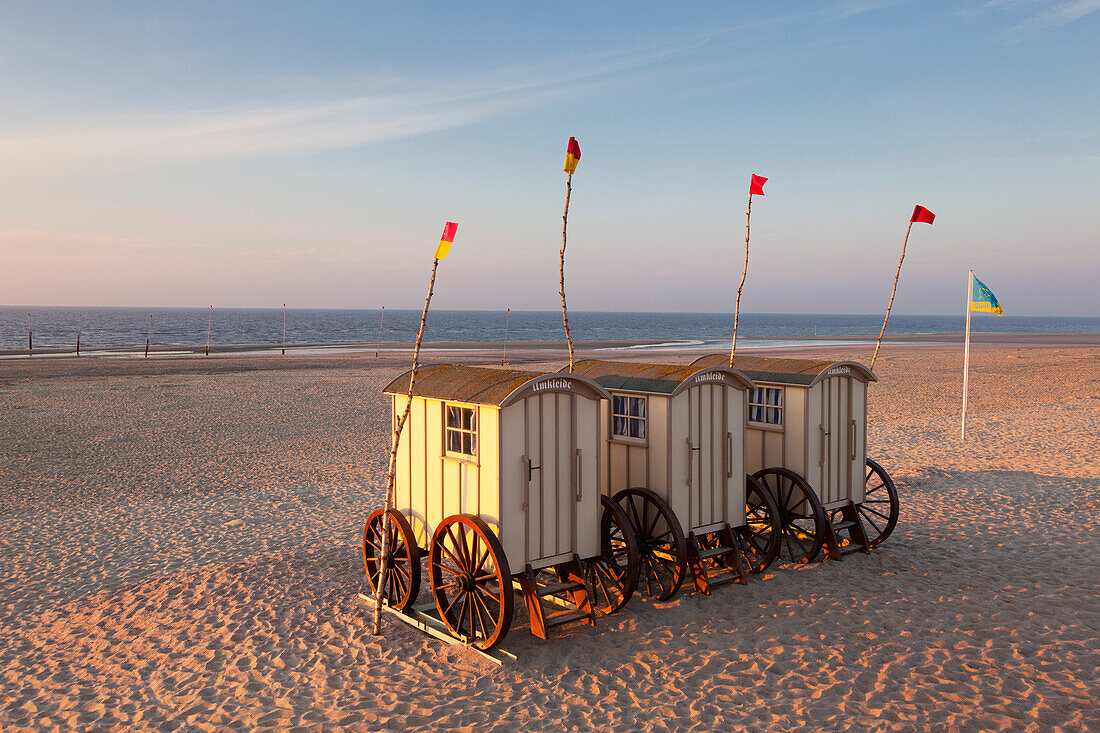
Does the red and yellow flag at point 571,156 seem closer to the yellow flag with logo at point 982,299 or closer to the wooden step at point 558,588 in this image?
the wooden step at point 558,588

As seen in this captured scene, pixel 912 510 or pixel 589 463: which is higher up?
pixel 589 463

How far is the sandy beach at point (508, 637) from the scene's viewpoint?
6031 mm

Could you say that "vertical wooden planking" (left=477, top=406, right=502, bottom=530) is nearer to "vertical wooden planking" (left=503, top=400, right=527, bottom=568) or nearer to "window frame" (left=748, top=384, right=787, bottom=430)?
"vertical wooden planking" (left=503, top=400, right=527, bottom=568)

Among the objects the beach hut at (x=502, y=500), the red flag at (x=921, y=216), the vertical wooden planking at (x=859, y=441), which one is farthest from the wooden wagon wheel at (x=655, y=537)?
the red flag at (x=921, y=216)

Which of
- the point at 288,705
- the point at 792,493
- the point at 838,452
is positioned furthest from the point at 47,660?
the point at 838,452

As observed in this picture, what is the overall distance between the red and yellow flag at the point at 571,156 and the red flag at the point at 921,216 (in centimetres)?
561

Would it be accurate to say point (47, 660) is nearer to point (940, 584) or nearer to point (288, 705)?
point (288, 705)

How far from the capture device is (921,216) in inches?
441

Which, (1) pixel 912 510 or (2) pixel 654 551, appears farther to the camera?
(1) pixel 912 510

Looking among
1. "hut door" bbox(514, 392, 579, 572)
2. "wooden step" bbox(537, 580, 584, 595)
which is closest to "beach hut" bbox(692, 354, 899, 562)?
"hut door" bbox(514, 392, 579, 572)

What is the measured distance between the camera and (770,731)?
5691 millimetres

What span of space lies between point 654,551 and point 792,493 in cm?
232

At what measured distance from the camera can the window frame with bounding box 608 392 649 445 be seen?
27.7ft

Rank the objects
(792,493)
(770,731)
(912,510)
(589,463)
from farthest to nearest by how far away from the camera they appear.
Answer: (912,510)
(792,493)
(589,463)
(770,731)
